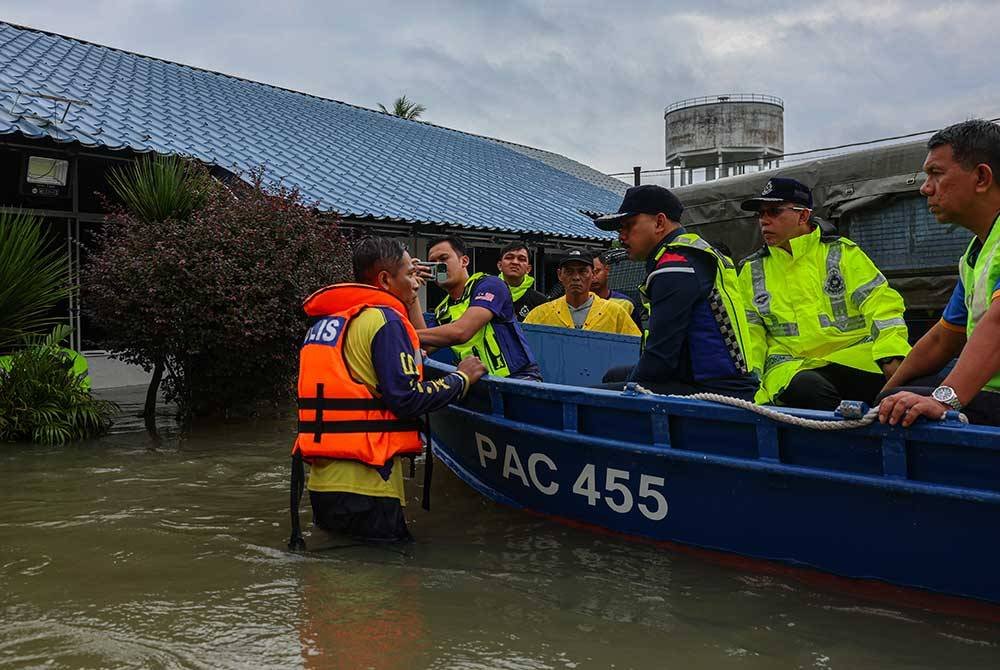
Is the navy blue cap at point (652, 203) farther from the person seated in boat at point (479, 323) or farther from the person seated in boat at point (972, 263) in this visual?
the person seated in boat at point (972, 263)

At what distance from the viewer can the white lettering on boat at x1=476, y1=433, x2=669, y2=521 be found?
4.34 meters

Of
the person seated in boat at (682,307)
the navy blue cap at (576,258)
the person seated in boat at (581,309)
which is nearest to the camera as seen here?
the person seated in boat at (682,307)

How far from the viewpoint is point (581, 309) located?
25.0 feet

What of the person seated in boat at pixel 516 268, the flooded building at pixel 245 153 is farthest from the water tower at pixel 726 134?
the person seated in boat at pixel 516 268

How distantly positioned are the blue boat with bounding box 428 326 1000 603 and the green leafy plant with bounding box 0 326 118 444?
4203 mm

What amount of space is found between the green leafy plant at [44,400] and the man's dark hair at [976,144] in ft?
23.4

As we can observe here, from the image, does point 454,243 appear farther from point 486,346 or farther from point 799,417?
point 799,417

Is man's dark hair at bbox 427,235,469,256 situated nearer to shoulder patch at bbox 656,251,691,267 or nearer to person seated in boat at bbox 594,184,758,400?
person seated in boat at bbox 594,184,758,400

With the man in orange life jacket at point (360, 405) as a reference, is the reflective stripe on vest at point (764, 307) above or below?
above

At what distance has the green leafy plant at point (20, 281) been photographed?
752 centimetres

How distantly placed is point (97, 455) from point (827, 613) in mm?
5826

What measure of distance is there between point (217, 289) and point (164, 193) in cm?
146

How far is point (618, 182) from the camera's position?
92.5ft

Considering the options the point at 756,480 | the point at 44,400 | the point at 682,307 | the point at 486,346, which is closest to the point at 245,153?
the point at 44,400
